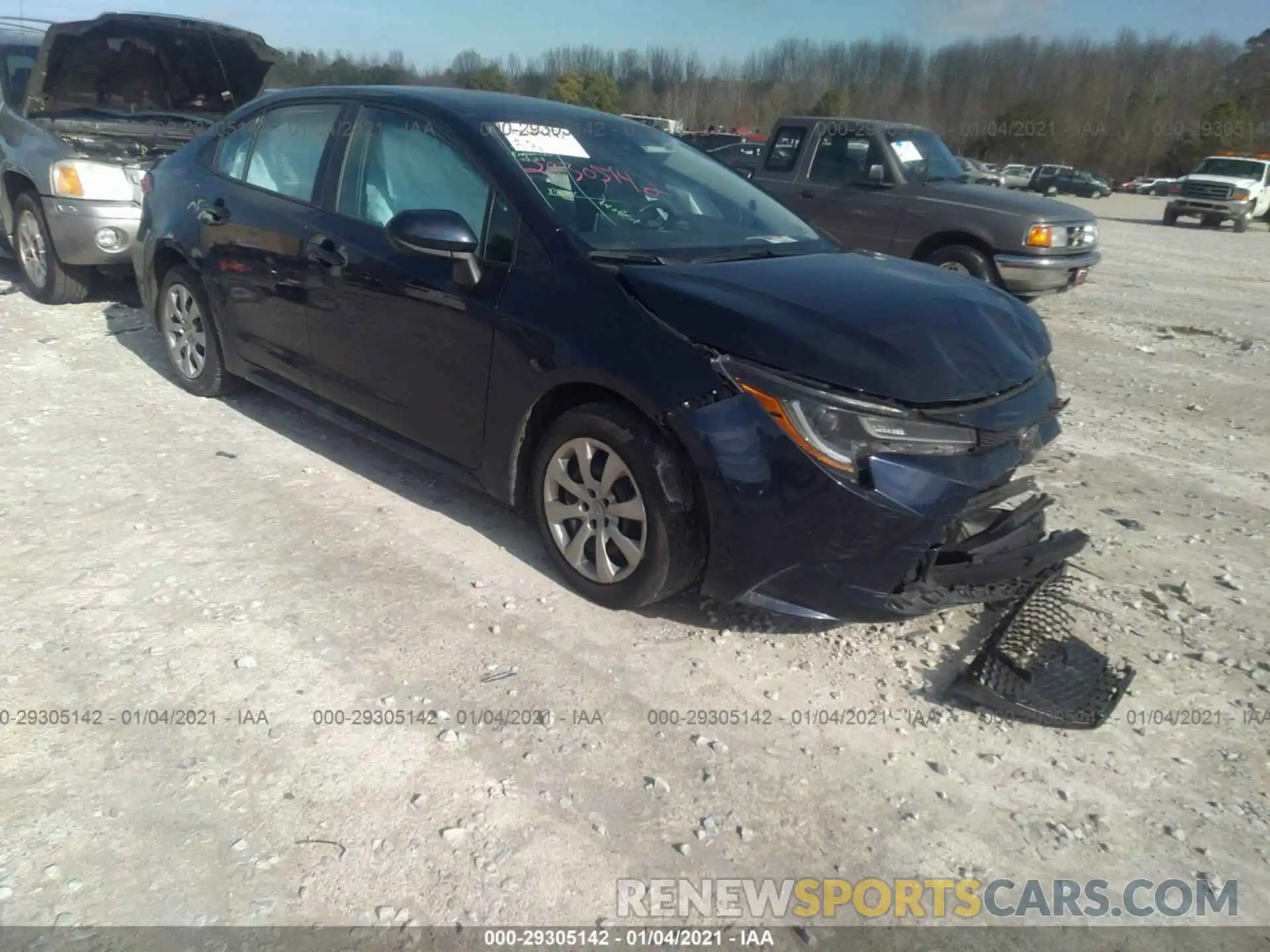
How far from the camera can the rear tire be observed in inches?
342

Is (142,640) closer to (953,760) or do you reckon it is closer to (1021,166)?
(953,760)

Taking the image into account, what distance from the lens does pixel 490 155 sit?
11.8 feet

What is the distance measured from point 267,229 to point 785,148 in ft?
22.7

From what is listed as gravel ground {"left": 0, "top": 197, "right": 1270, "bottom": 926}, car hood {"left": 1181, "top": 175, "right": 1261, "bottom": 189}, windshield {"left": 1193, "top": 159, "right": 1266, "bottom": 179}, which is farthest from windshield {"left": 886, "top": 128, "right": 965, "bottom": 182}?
windshield {"left": 1193, "top": 159, "right": 1266, "bottom": 179}

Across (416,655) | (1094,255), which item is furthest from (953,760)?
(1094,255)

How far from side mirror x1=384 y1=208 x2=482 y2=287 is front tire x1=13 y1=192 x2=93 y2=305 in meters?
4.79

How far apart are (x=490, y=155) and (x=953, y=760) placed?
2.68 meters

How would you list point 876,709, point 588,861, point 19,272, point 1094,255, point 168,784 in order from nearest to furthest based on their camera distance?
point 588,861, point 168,784, point 876,709, point 19,272, point 1094,255

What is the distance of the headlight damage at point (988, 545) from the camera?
2.78m

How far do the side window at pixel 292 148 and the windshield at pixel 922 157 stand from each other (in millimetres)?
6492

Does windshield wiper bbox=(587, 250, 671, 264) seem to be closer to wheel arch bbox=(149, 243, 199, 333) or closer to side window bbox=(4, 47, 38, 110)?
wheel arch bbox=(149, 243, 199, 333)

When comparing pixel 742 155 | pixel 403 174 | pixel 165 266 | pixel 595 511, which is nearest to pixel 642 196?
pixel 403 174

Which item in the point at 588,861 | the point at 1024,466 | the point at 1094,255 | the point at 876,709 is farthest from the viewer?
the point at 1094,255

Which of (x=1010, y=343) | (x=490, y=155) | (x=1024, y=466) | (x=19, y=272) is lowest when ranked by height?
(x=19, y=272)
